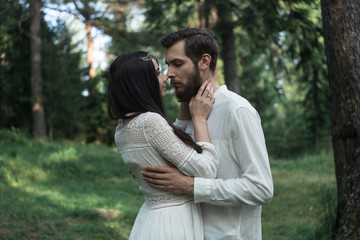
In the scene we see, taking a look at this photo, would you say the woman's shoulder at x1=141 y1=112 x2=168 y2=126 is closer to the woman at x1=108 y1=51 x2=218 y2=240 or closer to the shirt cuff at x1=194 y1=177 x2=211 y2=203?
the woman at x1=108 y1=51 x2=218 y2=240

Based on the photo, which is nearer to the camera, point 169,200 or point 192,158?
point 192,158

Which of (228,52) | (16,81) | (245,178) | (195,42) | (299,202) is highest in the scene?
(16,81)

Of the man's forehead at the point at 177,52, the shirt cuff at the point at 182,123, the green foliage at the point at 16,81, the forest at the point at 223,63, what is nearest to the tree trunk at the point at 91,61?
the forest at the point at 223,63

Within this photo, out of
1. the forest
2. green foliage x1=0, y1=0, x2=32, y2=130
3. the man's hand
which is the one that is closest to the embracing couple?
the man's hand

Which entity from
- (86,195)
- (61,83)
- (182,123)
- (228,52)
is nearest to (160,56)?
(61,83)

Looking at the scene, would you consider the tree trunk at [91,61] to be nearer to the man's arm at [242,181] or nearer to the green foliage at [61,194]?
the green foliage at [61,194]

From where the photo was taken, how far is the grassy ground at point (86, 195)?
584 centimetres

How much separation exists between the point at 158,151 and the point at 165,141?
0.08 metres

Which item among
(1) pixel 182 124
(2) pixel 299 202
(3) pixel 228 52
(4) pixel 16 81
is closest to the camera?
(1) pixel 182 124

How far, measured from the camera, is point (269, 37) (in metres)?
10.8

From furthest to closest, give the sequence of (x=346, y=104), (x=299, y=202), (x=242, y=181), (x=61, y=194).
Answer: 1. (x=61, y=194)
2. (x=299, y=202)
3. (x=346, y=104)
4. (x=242, y=181)

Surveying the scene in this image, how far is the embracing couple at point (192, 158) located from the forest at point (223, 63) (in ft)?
4.29

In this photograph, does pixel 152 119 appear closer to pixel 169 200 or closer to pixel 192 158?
pixel 192 158

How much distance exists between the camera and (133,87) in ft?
7.63
